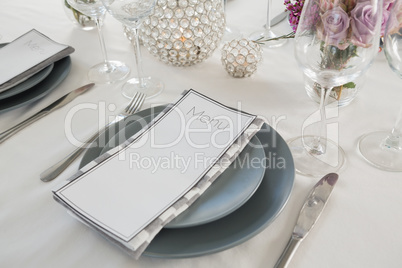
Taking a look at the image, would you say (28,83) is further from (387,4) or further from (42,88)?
(387,4)

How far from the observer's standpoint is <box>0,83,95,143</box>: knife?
68cm

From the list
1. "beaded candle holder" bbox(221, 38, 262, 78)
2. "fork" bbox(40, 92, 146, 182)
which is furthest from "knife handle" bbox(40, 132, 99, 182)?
"beaded candle holder" bbox(221, 38, 262, 78)

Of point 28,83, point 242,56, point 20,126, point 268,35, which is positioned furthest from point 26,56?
point 268,35

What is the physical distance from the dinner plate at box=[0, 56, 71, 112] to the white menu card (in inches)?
11.7

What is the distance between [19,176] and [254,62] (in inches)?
19.2

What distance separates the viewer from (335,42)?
0.52m

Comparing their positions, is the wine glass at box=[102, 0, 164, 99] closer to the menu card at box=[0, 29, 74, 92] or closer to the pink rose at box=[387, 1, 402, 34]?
the menu card at box=[0, 29, 74, 92]

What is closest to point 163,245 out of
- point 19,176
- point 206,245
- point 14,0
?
point 206,245

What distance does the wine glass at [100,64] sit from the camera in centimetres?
80

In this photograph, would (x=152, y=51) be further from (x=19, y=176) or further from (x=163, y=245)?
(x=163, y=245)

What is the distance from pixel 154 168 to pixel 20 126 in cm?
32

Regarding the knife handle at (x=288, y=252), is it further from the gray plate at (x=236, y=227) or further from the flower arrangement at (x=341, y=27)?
the flower arrangement at (x=341, y=27)

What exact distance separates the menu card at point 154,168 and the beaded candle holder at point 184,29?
19 cm

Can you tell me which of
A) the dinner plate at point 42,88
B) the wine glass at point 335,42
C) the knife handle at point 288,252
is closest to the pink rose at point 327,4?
the wine glass at point 335,42
